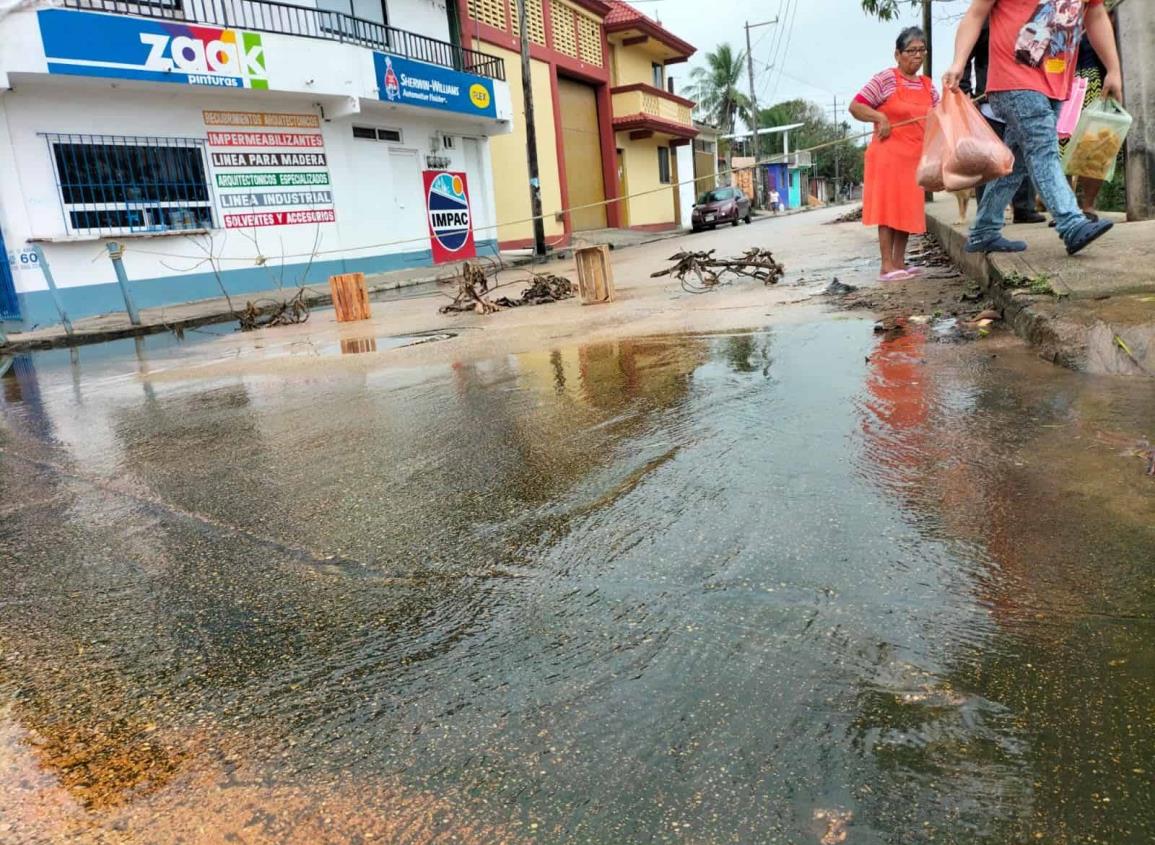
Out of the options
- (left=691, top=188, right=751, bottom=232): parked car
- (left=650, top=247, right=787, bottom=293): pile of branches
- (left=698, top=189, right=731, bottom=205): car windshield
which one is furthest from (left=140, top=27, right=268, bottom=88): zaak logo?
(left=698, top=189, right=731, bottom=205): car windshield

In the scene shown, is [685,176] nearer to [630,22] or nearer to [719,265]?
[630,22]

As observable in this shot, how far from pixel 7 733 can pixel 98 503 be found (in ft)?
5.40

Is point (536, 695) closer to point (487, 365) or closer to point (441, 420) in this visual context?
point (441, 420)

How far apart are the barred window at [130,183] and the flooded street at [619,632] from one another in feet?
36.8

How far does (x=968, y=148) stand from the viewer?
450 centimetres

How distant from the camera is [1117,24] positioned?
5938 mm

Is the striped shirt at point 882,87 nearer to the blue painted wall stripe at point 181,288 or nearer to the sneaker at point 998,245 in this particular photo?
the sneaker at point 998,245

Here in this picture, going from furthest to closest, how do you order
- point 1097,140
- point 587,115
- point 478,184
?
1. point 587,115
2. point 478,184
3. point 1097,140

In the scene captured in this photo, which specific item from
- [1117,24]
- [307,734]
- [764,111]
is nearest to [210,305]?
[1117,24]

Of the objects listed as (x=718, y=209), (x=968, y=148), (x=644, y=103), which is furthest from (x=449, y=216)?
(x=968, y=148)

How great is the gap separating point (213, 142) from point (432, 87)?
5273 millimetres

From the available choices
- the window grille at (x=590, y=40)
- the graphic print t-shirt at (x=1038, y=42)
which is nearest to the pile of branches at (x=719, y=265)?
the graphic print t-shirt at (x=1038, y=42)

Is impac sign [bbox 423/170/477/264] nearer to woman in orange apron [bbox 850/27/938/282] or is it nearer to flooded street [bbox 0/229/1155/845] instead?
woman in orange apron [bbox 850/27/938/282]

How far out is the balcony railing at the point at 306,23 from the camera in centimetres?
1349
